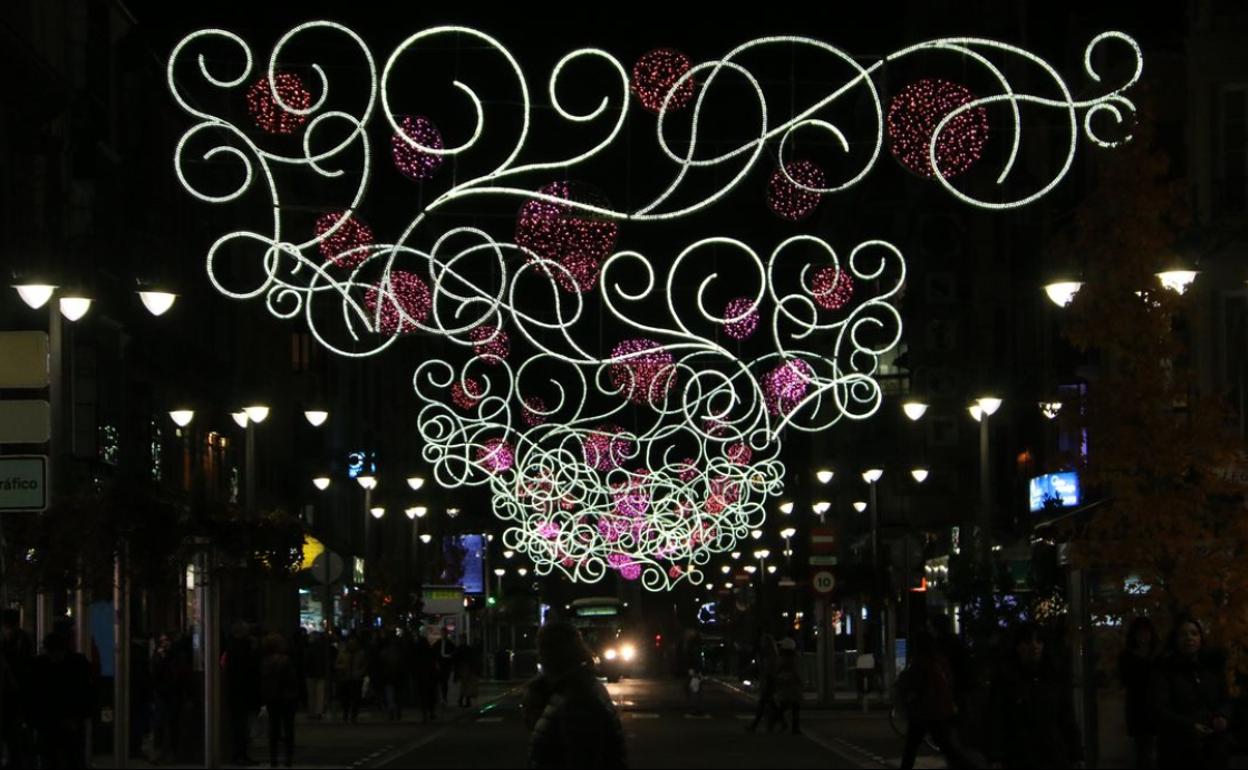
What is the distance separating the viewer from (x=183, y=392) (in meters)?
54.6

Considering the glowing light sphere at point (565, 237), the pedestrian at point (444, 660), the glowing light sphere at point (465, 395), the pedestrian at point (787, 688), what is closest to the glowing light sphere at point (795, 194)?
the glowing light sphere at point (565, 237)

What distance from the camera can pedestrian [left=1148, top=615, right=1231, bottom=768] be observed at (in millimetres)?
18078

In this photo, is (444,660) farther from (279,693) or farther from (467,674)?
(279,693)

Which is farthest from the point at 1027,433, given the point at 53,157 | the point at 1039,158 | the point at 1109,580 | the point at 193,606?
the point at 1109,580

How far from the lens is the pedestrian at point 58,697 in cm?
2348

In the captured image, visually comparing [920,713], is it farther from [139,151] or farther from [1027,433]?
[1027,433]

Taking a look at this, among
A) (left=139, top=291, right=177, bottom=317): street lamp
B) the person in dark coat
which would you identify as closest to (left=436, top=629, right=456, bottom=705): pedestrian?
(left=139, top=291, right=177, bottom=317): street lamp

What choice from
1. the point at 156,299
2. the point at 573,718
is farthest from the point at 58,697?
the point at 573,718

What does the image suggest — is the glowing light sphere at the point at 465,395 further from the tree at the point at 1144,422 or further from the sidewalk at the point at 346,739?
the tree at the point at 1144,422

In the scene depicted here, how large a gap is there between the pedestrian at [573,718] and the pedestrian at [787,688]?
29273 mm

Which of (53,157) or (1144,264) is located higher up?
(53,157)

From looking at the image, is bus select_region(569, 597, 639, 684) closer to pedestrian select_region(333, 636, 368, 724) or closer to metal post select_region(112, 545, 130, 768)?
pedestrian select_region(333, 636, 368, 724)

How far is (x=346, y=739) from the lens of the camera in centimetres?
4175

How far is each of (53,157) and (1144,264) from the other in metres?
21.6
